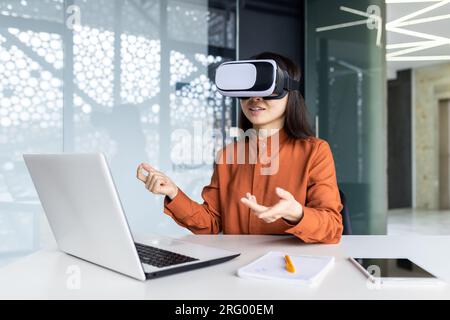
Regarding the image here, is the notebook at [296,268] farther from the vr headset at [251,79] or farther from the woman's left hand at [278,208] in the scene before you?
the vr headset at [251,79]

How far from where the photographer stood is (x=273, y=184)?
1.58 meters

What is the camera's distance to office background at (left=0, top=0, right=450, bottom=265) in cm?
298

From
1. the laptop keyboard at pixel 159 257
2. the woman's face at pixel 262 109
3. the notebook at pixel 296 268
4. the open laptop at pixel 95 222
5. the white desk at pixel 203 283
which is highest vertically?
the woman's face at pixel 262 109

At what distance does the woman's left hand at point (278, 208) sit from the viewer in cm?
97

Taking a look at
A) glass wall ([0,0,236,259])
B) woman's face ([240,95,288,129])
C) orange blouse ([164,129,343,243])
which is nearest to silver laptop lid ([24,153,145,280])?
orange blouse ([164,129,343,243])

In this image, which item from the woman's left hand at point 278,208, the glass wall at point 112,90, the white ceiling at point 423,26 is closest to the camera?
the woman's left hand at point 278,208

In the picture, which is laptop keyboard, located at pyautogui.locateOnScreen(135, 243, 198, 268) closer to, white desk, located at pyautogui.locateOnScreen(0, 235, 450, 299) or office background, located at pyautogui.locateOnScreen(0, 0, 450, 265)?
white desk, located at pyautogui.locateOnScreen(0, 235, 450, 299)

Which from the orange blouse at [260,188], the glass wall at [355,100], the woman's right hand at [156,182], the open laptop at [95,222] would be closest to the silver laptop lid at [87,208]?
the open laptop at [95,222]

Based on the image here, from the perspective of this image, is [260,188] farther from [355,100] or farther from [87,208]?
[355,100]

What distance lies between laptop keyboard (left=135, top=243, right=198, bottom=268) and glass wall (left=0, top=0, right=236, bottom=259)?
7.03 ft

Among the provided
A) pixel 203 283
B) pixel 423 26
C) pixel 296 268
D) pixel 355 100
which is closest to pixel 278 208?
pixel 296 268

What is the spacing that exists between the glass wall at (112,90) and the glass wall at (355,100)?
86 cm
